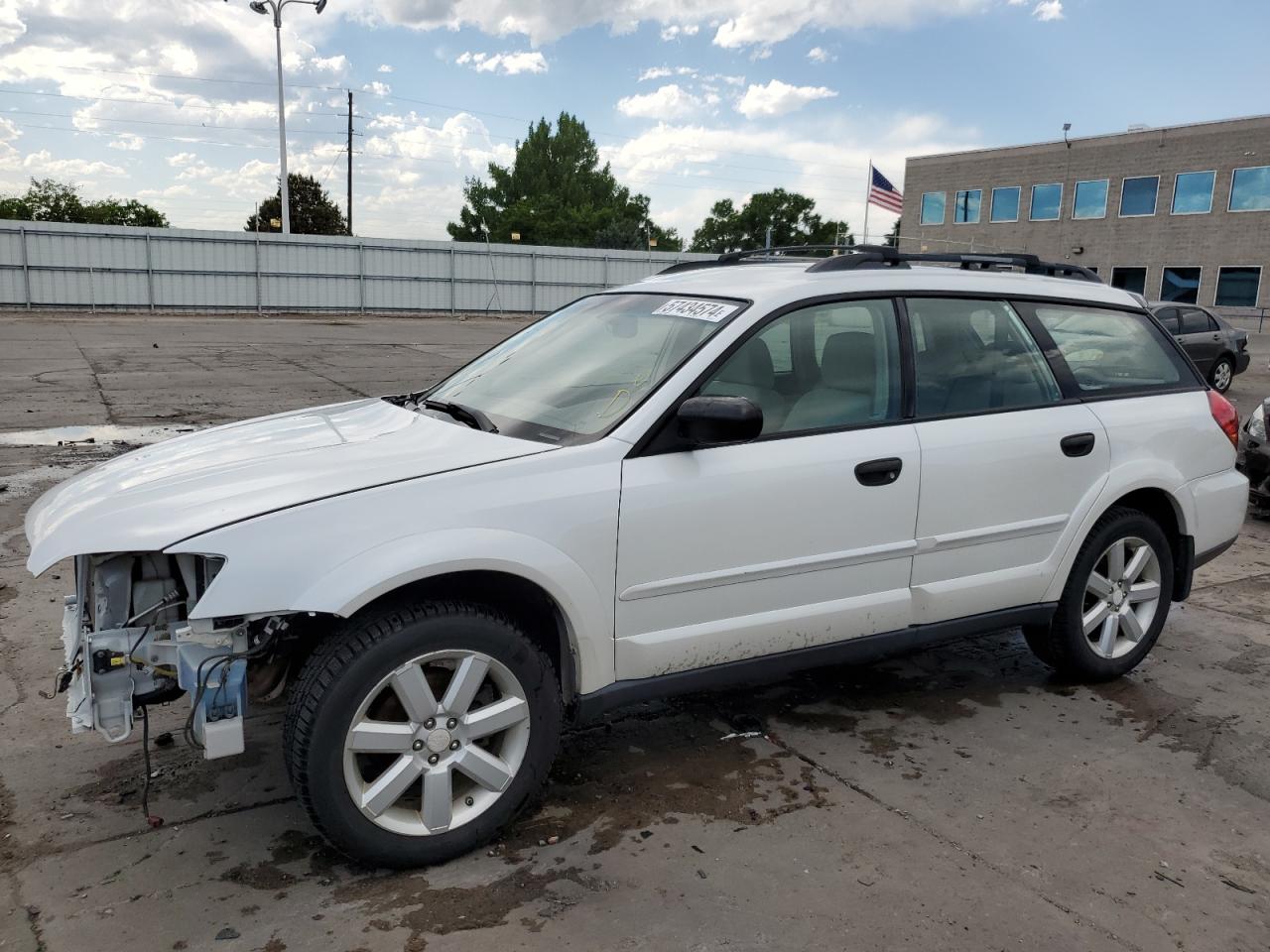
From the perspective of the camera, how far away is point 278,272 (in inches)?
1302

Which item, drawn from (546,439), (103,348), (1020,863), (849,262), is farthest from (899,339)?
(103,348)

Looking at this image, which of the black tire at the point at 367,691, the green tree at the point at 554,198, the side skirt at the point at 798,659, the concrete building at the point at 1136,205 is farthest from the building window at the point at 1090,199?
the black tire at the point at 367,691

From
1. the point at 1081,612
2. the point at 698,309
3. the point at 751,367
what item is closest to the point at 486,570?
the point at 751,367

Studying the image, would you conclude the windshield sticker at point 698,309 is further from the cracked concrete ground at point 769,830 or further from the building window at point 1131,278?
the building window at point 1131,278

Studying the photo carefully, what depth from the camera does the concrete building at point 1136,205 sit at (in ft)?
131

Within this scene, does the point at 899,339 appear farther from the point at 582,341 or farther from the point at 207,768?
the point at 207,768

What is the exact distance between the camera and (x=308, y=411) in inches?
159

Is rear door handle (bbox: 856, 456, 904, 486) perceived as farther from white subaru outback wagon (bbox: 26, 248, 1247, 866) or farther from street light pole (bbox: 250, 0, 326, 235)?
street light pole (bbox: 250, 0, 326, 235)

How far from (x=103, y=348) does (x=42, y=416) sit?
29.1ft

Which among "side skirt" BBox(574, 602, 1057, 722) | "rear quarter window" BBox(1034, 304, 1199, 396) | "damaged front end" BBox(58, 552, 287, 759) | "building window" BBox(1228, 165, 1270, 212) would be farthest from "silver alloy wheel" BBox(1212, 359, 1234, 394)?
"building window" BBox(1228, 165, 1270, 212)

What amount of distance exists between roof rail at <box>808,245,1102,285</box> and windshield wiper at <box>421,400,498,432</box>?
1350mm

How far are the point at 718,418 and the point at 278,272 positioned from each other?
33.0 m

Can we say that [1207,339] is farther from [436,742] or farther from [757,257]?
[436,742]

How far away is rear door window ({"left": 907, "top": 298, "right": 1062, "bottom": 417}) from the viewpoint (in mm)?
3820
